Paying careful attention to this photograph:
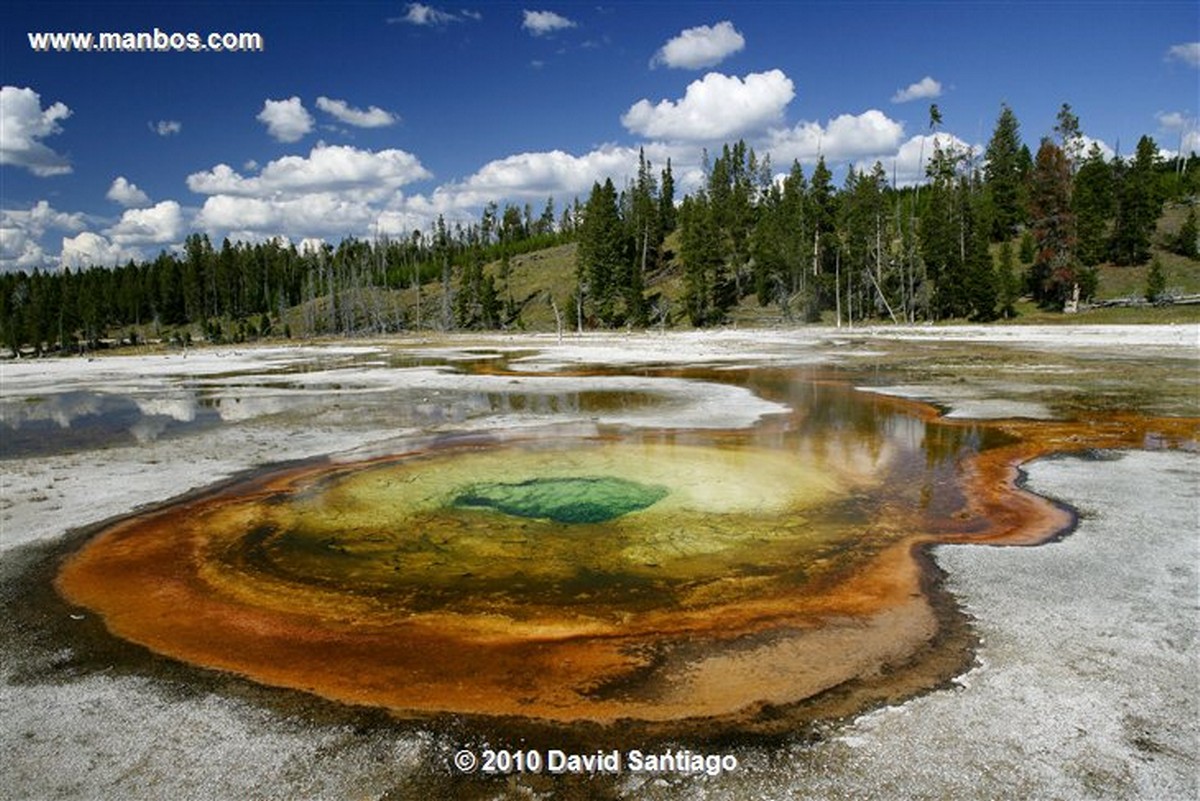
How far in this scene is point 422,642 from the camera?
22.0ft

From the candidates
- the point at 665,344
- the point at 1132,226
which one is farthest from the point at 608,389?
the point at 1132,226

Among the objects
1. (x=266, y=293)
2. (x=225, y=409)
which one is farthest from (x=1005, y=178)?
(x=266, y=293)

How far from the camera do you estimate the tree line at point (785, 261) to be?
207 ft

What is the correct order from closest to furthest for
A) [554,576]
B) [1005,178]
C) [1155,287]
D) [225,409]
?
1. [554,576]
2. [225,409]
3. [1155,287]
4. [1005,178]

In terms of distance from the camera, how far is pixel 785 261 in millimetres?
76312

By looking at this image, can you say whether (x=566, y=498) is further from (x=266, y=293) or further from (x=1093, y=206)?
(x=266, y=293)

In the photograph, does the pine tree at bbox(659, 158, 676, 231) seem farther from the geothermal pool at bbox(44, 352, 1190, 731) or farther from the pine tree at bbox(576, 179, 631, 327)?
the geothermal pool at bbox(44, 352, 1190, 731)

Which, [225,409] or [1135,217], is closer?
[225,409]

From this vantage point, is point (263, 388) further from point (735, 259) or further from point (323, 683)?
point (735, 259)

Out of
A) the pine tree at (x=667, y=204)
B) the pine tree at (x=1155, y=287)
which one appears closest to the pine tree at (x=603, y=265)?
the pine tree at (x=667, y=204)

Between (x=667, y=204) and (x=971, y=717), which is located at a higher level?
(x=667, y=204)

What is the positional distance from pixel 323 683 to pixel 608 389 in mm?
20207

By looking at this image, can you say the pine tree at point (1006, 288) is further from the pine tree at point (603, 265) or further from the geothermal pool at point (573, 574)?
the geothermal pool at point (573, 574)

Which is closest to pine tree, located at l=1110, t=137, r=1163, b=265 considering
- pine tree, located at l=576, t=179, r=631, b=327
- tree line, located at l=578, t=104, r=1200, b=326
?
tree line, located at l=578, t=104, r=1200, b=326
